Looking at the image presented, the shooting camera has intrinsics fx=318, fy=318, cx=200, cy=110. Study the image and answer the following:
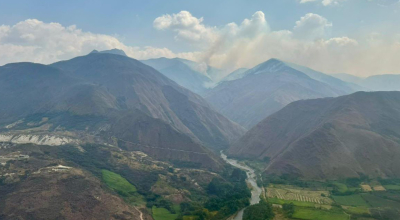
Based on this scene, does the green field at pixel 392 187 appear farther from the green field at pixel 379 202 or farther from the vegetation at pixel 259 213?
the vegetation at pixel 259 213

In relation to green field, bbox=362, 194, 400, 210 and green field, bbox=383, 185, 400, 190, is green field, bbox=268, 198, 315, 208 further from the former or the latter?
green field, bbox=383, 185, 400, 190

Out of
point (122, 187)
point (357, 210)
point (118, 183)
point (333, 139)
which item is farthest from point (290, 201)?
point (118, 183)

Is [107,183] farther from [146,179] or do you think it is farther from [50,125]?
[50,125]

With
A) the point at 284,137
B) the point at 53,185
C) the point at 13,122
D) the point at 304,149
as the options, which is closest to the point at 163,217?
the point at 53,185

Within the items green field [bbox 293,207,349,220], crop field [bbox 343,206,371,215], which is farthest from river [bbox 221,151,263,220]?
crop field [bbox 343,206,371,215]

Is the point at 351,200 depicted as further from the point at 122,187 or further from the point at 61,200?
the point at 61,200

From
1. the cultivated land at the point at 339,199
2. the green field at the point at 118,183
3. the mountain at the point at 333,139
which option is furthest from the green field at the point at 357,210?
the green field at the point at 118,183

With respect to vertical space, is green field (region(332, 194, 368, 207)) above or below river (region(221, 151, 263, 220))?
above
